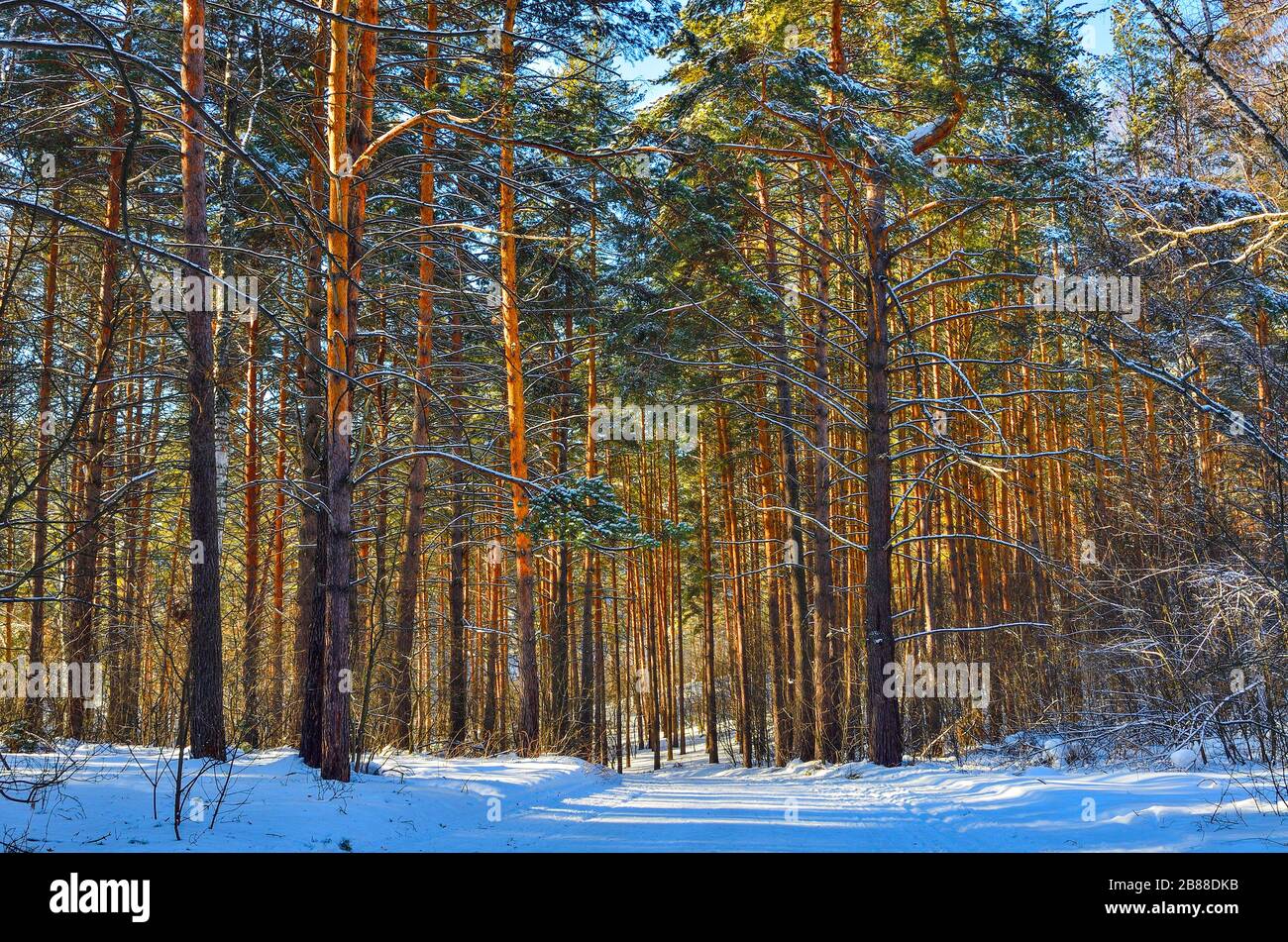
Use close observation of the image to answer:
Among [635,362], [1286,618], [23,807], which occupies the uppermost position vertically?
[635,362]

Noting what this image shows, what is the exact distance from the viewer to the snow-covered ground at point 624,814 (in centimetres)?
578

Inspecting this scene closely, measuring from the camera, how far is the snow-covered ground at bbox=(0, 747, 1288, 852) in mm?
5777

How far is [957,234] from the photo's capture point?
61.0 ft

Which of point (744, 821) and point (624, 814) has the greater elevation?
point (744, 821)

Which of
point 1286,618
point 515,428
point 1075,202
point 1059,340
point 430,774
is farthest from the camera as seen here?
point 1059,340

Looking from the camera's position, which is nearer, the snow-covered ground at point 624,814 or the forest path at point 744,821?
the snow-covered ground at point 624,814

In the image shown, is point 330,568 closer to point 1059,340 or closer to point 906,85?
point 906,85

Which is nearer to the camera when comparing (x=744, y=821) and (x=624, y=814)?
(x=744, y=821)

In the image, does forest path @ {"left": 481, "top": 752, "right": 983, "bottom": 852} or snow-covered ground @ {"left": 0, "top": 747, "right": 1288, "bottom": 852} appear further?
forest path @ {"left": 481, "top": 752, "right": 983, "bottom": 852}

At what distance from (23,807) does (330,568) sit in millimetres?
3457

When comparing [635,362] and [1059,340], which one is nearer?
[635,362]

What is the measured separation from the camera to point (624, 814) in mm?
8672
